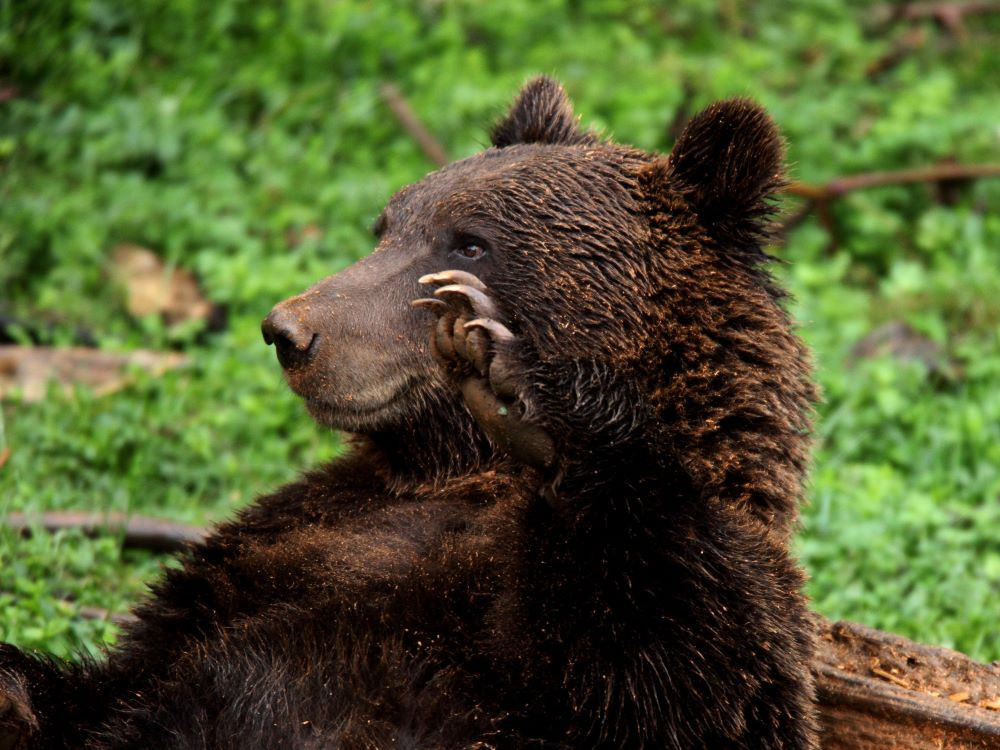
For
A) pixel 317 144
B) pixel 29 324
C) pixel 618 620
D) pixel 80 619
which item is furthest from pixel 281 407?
pixel 618 620

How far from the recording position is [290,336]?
12.6 ft

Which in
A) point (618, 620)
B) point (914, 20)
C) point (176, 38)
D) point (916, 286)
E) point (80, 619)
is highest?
point (914, 20)

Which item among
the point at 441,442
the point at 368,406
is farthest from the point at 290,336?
the point at 441,442

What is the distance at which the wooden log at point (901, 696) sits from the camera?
3.88m

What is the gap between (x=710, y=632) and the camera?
3.34 meters

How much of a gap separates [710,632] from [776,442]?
71 cm

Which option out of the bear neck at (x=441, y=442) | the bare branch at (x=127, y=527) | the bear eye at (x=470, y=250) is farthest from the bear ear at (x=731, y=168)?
the bare branch at (x=127, y=527)

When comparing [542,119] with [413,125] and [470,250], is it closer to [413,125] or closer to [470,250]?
[470,250]

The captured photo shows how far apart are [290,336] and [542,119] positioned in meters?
1.39

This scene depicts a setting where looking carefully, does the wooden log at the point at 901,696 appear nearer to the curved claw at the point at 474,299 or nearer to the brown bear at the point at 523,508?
the brown bear at the point at 523,508

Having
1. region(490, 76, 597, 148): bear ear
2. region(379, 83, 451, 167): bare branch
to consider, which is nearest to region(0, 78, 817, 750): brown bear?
region(490, 76, 597, 148): bear ear

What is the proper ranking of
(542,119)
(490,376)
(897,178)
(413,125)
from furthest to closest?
(413,125)
(897,178)
(542,119)
(490,376)

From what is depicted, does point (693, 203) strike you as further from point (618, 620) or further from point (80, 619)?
point (80, 619)

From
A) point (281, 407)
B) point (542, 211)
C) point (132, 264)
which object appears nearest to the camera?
point (542, 211)
